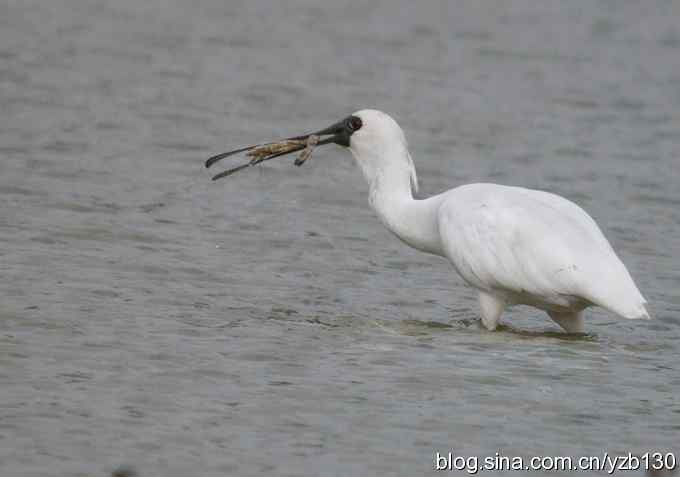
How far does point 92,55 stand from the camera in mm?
18312

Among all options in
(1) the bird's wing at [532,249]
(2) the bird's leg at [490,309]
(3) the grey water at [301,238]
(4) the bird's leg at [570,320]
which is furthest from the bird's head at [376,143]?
(4) the bird's leg at [570,320]

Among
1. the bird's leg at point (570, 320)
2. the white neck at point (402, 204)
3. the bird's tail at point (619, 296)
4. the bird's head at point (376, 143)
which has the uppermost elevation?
the bird's head at point (376, 143)

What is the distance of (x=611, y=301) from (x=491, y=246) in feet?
2.65

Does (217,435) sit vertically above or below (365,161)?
below

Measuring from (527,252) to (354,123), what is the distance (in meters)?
1.65

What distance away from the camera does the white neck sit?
1010 centimetres

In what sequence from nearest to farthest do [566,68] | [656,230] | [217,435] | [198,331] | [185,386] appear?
1. [217,435]
2. [185,386]
3. [198,331]
4. [656,230]
5. [566,68]

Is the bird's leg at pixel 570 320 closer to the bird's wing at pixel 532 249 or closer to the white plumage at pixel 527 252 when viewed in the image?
the white plumage at pixel 527 252

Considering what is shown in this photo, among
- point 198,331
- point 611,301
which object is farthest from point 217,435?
point 611,301

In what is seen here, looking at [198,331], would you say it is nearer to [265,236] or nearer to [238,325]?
[238,325]

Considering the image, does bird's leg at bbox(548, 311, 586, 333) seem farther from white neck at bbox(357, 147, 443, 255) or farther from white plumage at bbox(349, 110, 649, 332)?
white neck at bbox(357, 147, 443, 255)

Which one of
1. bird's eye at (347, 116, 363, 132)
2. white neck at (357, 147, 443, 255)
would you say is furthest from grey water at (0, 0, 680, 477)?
bird's eye at (347, 116, 363, 132)

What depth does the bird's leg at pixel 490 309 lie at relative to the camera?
382 inches

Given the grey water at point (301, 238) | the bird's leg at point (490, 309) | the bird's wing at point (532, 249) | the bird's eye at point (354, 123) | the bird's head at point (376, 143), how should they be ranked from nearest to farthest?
1. the grey water at point (301, 238)
2. the bird's wing at point (532, 249)
3. the bird's leg at point (490, 309)
4. the bird's head at point (376, 143)
5. the bird's eye at point (354, 123)
